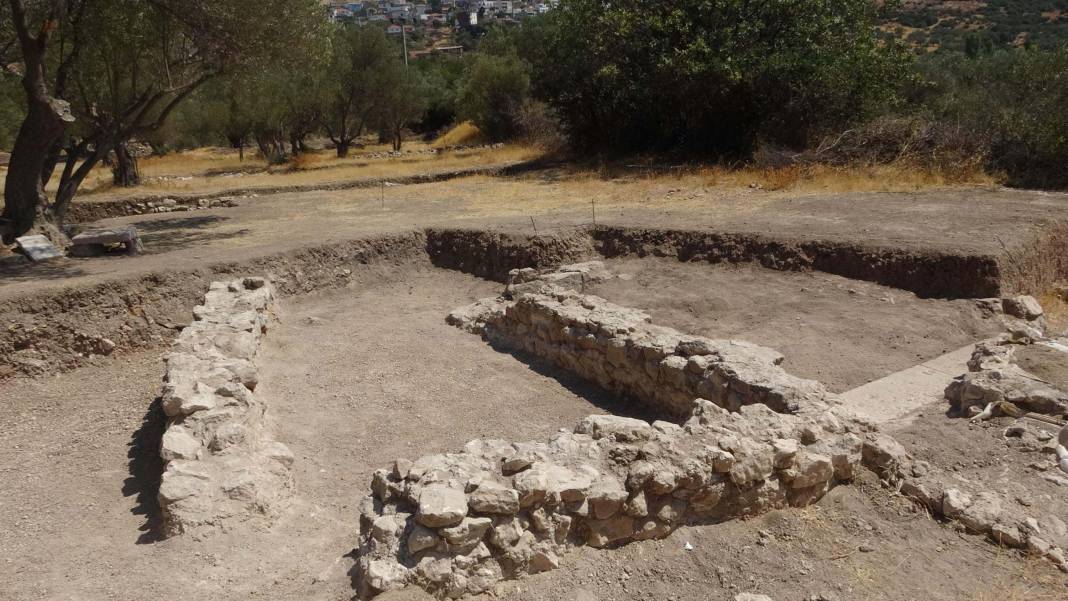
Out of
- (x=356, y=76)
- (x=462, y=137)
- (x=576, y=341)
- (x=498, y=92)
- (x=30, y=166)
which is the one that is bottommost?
(x=576, y=341)

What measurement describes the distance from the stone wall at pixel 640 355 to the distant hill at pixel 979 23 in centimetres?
5132

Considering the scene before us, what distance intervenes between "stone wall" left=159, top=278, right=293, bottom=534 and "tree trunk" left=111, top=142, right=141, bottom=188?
57.6ft

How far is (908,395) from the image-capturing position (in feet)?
23.6

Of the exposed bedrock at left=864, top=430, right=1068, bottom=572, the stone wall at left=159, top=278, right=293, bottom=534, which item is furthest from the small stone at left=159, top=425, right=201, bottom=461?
the exposed bedrock at left=864, top=430, right=1068, bottom=572

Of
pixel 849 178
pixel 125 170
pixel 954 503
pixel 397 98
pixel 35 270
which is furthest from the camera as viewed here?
pixel 397 98

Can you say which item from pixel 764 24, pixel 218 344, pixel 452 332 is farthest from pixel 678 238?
pixel 764 24

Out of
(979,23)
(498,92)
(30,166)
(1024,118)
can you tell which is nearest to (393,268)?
(30,166)

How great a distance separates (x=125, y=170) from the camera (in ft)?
77.7

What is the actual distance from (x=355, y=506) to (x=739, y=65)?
1737 centimetres

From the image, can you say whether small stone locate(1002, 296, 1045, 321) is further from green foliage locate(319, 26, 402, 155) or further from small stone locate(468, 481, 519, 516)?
green foliage locate(319, 26, 402, 155)

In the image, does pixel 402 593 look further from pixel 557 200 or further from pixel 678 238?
pixel 557 200

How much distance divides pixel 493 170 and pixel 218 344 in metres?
16.9

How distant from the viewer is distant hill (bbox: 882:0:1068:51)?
5412 cm

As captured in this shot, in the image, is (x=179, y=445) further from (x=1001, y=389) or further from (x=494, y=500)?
(x=1001, y=389)
